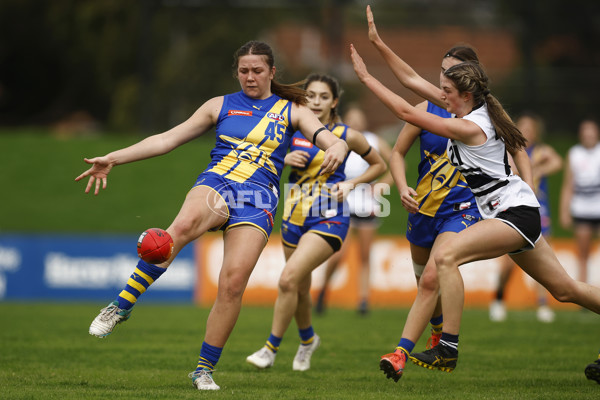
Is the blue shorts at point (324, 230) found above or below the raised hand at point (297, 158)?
below

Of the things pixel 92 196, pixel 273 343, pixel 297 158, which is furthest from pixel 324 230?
pixel 92 196

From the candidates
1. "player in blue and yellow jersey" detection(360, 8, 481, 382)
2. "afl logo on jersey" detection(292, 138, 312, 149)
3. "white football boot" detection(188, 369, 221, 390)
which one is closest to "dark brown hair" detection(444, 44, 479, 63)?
"player in blue and yellow jersey" detection(360, 8, 481, 382)

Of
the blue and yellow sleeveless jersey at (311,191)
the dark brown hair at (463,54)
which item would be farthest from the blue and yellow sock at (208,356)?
the dark brown hair at (463,54)

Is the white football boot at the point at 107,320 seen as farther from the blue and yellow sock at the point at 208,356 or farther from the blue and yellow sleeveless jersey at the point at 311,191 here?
the blue and yellow sleeveless jersey at the point at 311,191

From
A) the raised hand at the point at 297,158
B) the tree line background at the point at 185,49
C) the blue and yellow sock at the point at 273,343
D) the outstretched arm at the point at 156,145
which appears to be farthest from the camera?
the tree line background at the point at 185,49

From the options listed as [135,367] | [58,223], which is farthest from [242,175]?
[58,223]

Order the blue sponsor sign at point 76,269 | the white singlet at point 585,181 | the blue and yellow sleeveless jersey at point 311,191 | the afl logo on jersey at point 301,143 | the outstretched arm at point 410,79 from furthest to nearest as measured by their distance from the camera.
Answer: the blue sponsor sign at point 76,269, the white singlet at point 585,181, the afl logo on jersey at point 301,143, the blue and yellow sleeveless jersey at point 311,191, the outstretched arm at point 410,79

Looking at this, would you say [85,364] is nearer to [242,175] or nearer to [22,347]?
[22,347]

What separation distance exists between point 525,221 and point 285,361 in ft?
9.62

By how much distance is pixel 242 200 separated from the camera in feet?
19.7

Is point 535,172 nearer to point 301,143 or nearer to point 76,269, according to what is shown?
point 301,143

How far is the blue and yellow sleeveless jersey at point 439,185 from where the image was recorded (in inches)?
253

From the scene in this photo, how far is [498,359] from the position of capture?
25.1 feet

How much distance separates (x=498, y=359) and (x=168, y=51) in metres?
17.1
